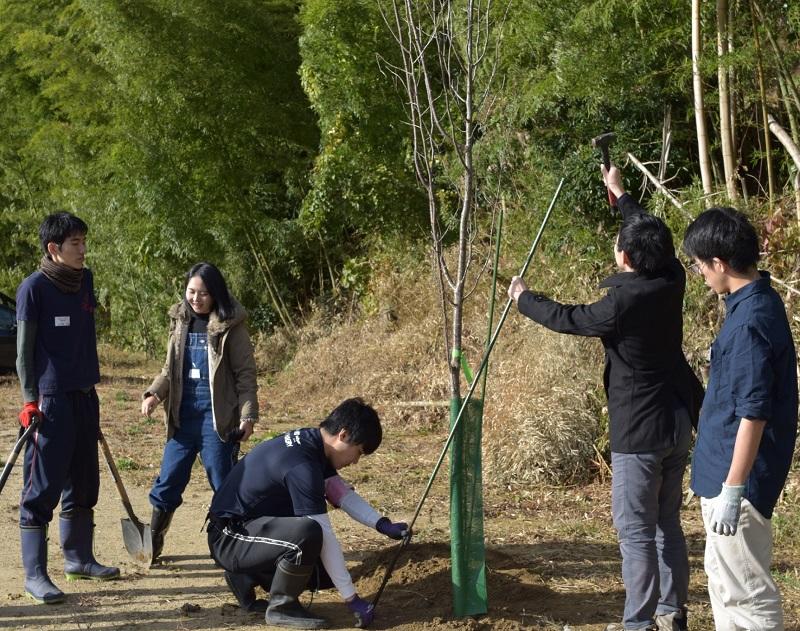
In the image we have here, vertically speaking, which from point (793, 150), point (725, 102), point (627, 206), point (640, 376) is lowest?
point (640, 376)

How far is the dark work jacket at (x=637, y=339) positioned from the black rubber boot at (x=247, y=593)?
1728 millimetres

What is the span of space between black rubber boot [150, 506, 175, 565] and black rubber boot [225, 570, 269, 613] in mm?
750

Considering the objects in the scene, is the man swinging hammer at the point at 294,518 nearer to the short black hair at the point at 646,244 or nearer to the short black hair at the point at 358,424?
the short black hair at the point at 358,424

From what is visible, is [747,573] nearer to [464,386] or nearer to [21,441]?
[21,441]

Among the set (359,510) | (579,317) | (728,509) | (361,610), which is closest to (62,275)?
(359,510)

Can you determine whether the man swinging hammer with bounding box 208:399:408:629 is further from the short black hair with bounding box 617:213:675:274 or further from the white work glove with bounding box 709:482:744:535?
the white work glove with bounding box 709:482:744:535

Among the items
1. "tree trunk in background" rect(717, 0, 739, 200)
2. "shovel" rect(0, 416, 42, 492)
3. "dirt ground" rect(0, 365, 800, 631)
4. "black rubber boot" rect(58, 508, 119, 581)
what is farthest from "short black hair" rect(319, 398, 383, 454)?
"tree trunk in background" rect(717, 0, 739, 200)

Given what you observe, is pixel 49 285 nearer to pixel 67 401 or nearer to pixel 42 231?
pixel 42 231

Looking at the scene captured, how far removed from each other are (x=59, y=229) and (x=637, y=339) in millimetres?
2705

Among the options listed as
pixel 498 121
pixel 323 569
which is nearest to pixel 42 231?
pixel 323 569

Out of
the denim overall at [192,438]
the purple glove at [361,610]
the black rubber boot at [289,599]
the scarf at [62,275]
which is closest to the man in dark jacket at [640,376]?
the purple glove at [361,610]

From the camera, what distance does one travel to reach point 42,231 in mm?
4902

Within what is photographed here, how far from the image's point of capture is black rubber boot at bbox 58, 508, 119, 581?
5.09 metres

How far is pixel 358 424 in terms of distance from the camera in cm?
431
